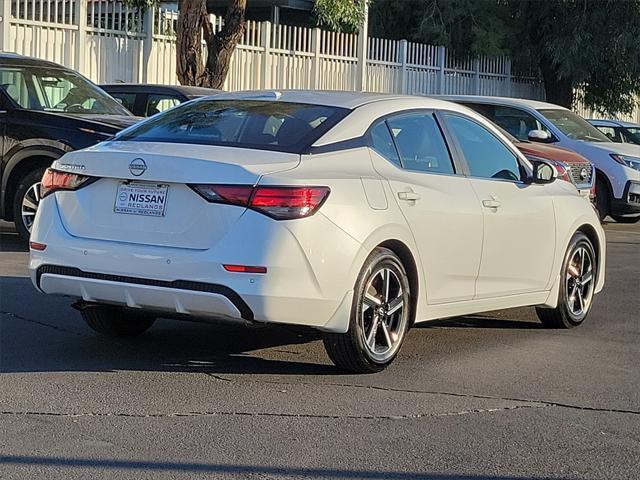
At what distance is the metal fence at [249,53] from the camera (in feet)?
55.8

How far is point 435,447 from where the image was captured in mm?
5066

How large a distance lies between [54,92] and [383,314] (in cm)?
650

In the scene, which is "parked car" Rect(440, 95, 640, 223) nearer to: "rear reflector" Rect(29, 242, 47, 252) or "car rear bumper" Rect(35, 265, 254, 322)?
"rear reflector" Rect(29, 242, 47, 252)

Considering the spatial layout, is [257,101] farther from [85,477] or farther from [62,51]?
[62,51]

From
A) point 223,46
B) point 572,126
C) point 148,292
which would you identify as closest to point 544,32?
point 572,126

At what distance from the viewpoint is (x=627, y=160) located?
627 inches

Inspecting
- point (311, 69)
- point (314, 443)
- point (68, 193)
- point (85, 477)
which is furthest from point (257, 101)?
point (311, 69)

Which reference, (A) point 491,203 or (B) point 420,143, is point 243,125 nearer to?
(B) point 420,143

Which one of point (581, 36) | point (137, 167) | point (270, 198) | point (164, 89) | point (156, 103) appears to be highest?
point (581, 36)

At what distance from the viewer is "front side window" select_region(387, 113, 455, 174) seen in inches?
271

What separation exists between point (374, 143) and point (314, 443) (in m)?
2.18

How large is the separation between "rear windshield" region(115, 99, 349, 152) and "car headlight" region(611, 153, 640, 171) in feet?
32.4

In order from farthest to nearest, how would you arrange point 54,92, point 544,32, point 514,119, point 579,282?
point 544,32, point 514,119, point 54,92, point 579,282

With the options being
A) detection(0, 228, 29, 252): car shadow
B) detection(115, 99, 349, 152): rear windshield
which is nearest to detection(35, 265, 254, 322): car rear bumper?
detection(115, 99, 349, 152): rear windshield
